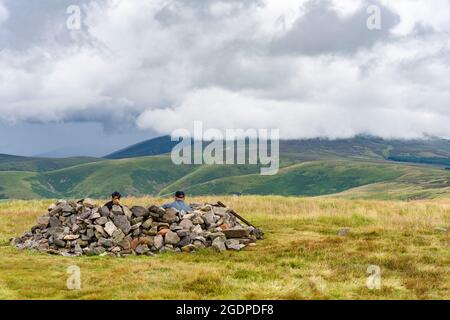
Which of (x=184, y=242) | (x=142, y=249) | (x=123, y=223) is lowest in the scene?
(x=142, y=249)

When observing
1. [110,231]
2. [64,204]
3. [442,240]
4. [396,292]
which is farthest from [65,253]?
[442,240]

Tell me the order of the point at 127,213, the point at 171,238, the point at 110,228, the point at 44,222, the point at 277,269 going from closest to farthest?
the point at 277,269
the point at 171,238
the point at 110,228
the point at 127,213
the point at 44,222

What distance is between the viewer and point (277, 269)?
19.5 m

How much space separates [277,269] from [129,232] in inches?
379

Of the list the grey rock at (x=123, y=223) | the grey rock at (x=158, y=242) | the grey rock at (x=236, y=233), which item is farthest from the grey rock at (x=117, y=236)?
the grey rock at (x=236, y=233)

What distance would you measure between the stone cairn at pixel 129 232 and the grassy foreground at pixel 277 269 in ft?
3.40

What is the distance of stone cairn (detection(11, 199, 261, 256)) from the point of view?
981 inches

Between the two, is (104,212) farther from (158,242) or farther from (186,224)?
(186,224)

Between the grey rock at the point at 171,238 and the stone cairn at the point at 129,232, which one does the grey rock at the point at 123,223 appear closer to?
the stone cairn at the point at 129,232

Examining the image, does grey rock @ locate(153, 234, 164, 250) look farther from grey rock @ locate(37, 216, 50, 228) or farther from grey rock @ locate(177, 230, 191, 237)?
grey rock @ locate(37, 216, 50, 228)

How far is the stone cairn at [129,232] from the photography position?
24906mm

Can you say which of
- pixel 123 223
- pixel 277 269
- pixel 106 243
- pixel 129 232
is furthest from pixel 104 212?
pixel 277 269
